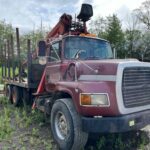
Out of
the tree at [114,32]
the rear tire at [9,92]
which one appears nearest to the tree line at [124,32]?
the tree at [114,32]

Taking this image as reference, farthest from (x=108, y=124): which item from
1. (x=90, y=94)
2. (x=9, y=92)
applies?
(x=9, y=92)

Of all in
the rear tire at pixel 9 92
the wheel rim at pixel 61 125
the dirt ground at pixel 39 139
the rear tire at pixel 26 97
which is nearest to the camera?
the wheel rim at pixel 61 125

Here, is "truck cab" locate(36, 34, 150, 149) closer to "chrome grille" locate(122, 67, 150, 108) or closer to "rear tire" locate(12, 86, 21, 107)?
"chrome grille" locate(122, 67, 150, 108)

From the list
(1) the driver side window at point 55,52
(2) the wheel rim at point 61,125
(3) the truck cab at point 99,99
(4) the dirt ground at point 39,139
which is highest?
(1) the driver side window at point 55,52

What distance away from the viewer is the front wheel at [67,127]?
509cm

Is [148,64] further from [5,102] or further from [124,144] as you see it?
[5,102]

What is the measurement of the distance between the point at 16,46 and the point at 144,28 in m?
44.7

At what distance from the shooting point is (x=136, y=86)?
5.15m

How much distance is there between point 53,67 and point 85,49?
0.85 meters

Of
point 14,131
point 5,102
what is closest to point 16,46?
point 5,102

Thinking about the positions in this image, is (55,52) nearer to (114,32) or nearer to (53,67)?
(53,67)

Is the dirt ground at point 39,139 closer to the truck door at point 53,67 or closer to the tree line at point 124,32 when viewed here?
the truck door at point 53,67

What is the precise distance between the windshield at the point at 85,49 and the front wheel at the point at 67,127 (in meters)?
1.23

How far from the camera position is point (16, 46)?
8867 millimetres
